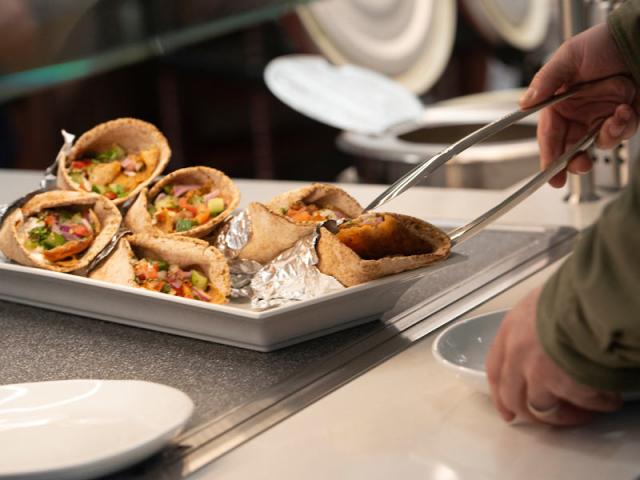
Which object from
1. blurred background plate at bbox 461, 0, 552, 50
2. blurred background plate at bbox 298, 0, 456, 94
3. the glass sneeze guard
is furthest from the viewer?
blurred background plate at bbox 461, 0, 552, 50

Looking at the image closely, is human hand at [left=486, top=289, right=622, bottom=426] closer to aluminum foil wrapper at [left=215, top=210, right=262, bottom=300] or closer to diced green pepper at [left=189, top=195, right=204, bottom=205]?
aluminum foil wrapper at [left=215, top=210, right=262, bottom=300]

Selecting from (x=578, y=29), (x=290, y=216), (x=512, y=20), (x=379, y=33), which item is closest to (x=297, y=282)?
(x=290, y=216)

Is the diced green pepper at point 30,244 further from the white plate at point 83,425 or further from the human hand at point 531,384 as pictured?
the human hand at point 531,384

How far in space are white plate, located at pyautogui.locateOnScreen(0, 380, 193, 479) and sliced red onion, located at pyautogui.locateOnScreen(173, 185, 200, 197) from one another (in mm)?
368

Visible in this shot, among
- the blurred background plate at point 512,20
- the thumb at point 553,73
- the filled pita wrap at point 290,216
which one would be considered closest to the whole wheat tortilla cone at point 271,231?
the filled pita wrap at point 290,216

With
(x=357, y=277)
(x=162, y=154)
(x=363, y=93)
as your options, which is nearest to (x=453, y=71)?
(x=363, y=93)

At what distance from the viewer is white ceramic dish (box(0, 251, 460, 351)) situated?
89cm

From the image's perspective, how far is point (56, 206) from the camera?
1.10m

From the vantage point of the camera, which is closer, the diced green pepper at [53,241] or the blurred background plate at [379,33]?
the diced green pepper at [53,241]

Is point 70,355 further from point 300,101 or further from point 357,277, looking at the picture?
point 300,101

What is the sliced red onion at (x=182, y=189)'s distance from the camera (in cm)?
113

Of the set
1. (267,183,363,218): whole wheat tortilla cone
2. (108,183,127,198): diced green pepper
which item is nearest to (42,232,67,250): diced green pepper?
(108,183,127,198): diced green pepper

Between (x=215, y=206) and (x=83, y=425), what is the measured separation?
1.31 ft

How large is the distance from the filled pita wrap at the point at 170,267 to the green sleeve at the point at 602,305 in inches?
13.9
